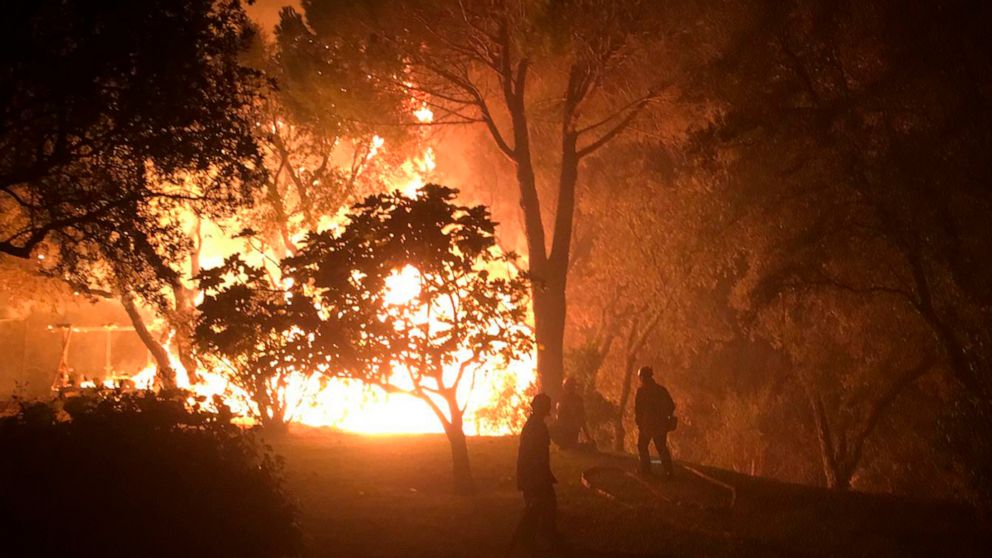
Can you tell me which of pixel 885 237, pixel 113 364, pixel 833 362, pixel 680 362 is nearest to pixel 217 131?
pixel 885 237

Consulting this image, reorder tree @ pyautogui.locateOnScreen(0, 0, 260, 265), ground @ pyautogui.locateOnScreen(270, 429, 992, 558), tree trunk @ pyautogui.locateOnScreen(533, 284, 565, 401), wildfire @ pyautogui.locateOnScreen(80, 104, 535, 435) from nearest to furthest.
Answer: ground @ pyautogui.locateOnScreen(270, 429, 992, 558), tree @ pyautogui.locateOnScreen(0, 0, 260, 265), tree trunk @ pyautogui.locateOnScreen(533, 284, 565, 401), wildfire @ pyautogui.locateOnScreen(80, 104, 535, 435)

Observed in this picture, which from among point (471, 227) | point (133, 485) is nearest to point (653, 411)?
point (471, 227)

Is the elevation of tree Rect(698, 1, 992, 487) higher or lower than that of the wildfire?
higher

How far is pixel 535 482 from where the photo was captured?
10000mm

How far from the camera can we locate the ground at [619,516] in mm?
10680

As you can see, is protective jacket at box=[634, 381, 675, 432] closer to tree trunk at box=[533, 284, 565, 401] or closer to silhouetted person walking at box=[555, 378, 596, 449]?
silhouetted person walking at box=[555, 378, 596, 449]

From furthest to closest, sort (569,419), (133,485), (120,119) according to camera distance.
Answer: (569,419) < (120,119) < (133,485)

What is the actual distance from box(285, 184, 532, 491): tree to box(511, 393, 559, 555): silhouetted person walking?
97.6 inches

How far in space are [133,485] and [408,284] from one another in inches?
236

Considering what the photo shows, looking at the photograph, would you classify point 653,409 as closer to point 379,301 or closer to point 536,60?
point 379,301

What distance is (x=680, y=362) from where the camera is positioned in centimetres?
2883

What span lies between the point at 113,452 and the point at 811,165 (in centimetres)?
1377

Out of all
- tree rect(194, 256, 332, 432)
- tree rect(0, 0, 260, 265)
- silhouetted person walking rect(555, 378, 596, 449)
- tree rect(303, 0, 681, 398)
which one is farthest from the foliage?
silhouetted person walking rect(555, 378, 596, 449)

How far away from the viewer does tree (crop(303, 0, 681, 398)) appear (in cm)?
1830
